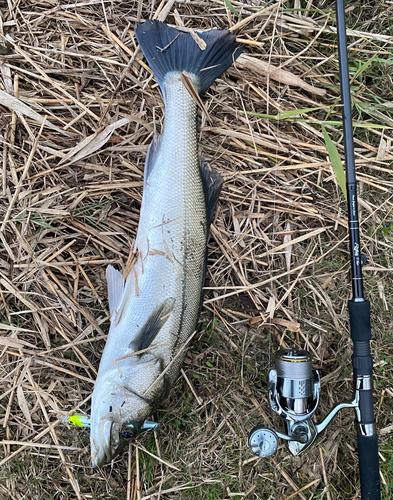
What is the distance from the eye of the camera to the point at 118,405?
1821 millimetres

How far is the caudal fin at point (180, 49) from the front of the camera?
1.95 metres

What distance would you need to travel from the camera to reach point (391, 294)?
2275 millimetres

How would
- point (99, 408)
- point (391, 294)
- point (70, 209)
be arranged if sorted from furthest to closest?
1. point (391, 294)
2. point (70, 209)
3. point (99, 408)

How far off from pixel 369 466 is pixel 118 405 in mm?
1245

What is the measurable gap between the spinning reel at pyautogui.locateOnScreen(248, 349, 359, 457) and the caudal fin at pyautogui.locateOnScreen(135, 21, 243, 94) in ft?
4.83

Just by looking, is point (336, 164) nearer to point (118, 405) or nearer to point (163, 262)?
point (163, 262)

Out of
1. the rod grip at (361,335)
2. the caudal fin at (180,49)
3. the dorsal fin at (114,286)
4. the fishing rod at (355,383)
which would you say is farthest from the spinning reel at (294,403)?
the caudal fin at (180,49)

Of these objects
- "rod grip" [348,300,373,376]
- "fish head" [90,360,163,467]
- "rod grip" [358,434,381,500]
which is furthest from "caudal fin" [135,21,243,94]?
"rod grip" [358,434,381,500]

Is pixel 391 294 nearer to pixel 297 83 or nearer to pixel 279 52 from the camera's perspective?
pixel 297 83

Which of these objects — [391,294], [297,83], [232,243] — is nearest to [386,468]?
[391,294]

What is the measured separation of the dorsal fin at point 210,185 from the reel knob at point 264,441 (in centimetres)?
108

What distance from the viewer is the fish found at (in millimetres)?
1843

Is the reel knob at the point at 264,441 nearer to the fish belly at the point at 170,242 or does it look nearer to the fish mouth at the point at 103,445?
the fish belly at the point at 170,242

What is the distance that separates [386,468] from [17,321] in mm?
2279
